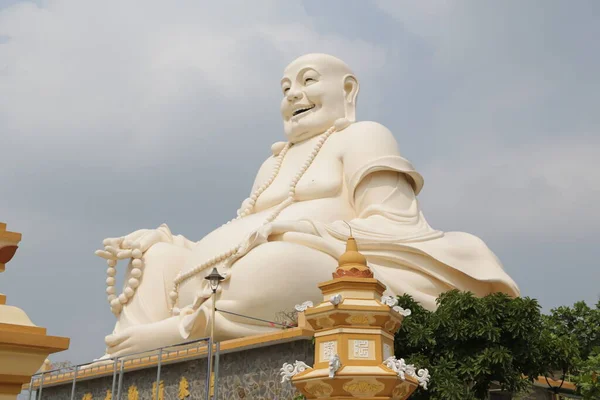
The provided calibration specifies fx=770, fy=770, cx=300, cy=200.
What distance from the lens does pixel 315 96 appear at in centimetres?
1108

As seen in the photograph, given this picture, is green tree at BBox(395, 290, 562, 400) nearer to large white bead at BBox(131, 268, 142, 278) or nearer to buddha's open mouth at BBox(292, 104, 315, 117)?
large white bead at BBox(131, 268, 142, 278)

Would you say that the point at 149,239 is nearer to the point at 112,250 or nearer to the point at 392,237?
the point at 112,250

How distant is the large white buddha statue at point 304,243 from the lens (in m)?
8.59

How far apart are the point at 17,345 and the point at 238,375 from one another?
4.68 meters

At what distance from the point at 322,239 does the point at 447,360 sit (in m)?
2.39

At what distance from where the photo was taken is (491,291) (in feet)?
31.5

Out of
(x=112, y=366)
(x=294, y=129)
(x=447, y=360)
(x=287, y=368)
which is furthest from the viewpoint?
(x=294, y=129)

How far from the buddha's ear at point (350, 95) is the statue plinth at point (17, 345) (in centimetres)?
805

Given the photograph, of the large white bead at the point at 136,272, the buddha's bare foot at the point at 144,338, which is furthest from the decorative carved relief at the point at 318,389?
the large white bead at the point at 136,272

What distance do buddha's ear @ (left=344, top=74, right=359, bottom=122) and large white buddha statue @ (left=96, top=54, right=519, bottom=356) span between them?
0.7 inches

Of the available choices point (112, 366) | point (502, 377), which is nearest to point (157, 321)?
point (112, 366)

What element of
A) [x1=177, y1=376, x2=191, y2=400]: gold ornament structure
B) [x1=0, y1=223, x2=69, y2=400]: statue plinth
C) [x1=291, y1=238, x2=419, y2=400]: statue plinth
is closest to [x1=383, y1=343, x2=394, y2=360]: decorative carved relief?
[x1=291, y1=238, x2=419, y2=400]: statue plinth

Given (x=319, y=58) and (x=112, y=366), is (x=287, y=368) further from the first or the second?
(x=319, y=58)

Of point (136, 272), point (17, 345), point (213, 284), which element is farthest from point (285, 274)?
point (17, 345)
